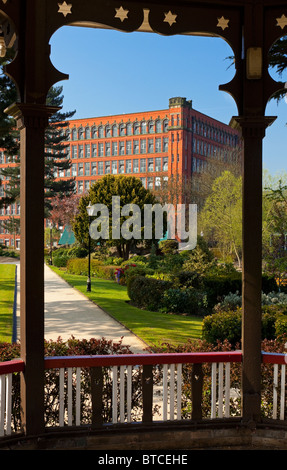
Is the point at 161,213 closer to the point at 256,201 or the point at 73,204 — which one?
the point at 73,204

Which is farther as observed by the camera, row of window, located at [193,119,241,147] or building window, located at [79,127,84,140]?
building window, located at [79,127,84,140]

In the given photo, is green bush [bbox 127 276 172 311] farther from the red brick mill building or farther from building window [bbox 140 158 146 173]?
building window [bbox 140 158 146 173]

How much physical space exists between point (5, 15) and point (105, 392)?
3.89 meters

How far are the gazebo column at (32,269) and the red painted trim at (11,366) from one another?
49 mm

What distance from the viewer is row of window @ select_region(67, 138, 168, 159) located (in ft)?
304

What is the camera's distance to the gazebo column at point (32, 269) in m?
4.79

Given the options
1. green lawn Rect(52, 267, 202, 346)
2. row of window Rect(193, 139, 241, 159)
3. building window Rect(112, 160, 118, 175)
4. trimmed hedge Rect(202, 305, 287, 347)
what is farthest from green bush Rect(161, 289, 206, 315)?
building window Rect(112, 160, 118, 175)

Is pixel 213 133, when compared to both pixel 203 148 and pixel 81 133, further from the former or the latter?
pixel 81 133

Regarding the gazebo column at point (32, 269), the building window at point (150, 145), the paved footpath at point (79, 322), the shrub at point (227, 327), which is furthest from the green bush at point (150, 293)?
the building window at point (150, 145)

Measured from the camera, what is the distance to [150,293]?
1933cm

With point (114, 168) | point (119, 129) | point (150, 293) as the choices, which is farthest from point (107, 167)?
point (150, 293)

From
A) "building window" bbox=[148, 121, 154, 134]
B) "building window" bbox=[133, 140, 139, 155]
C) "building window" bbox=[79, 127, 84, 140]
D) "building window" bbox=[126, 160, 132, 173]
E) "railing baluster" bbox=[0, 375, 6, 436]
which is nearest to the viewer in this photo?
"railing baluster" bbox=[0, 375, 6, 436]

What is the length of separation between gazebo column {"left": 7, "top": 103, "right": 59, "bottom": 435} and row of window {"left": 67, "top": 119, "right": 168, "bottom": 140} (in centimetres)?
8828

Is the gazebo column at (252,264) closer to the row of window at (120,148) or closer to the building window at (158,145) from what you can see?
the row of window at (120,148)
